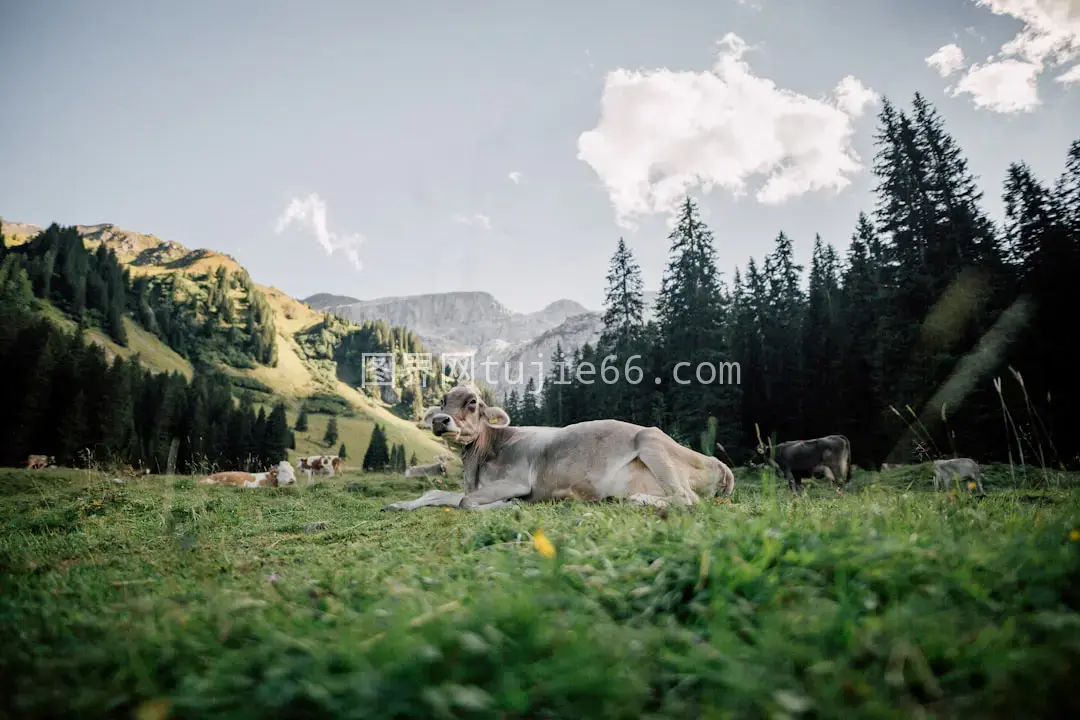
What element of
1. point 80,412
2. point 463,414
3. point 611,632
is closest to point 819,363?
point 463,414

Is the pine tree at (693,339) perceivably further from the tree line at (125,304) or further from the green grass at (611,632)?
the tree line at (125,304)

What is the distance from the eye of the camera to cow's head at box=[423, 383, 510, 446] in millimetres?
9391

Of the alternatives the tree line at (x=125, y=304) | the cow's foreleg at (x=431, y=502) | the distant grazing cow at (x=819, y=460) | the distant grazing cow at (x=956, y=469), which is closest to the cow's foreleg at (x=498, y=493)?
the cow's foreleg at (x=431, y=502)

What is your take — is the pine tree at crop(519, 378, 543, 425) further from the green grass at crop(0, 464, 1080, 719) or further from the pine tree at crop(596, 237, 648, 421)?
the green grass at crop(0, 464, 1080, 719)

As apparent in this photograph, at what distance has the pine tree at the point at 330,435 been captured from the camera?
441 feet

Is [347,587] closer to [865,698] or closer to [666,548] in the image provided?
[666,548]

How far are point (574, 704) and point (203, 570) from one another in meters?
3.43

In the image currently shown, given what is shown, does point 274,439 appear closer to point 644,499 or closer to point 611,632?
point 644,499

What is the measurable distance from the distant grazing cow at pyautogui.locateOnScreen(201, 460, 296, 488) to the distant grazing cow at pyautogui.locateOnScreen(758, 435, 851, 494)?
20.0 metres

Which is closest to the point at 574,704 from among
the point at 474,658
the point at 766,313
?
the point at 474,658

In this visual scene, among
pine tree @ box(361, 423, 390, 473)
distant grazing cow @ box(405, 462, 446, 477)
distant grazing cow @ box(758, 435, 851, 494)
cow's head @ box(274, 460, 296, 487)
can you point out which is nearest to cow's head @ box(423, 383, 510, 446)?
distant grazing cow @ box(758, 435, 851, 494)

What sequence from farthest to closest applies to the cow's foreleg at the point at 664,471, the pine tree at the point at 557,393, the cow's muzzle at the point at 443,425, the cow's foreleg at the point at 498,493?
1. the pine tree at the point at 557,393
2. the cow's muzzle at the point at 443,425
3. the cow's foreleg at the point at 498,493
4. the cow's foreleg at the point at 664,471

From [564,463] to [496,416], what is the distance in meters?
2.48

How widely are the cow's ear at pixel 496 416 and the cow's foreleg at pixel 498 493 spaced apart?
5.50 feet
